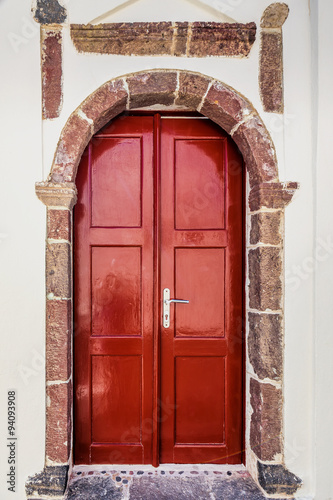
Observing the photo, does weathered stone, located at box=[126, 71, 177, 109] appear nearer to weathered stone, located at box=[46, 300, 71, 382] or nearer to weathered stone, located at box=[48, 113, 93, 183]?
weathered stone, located at box=[48, 113, 93, 183]

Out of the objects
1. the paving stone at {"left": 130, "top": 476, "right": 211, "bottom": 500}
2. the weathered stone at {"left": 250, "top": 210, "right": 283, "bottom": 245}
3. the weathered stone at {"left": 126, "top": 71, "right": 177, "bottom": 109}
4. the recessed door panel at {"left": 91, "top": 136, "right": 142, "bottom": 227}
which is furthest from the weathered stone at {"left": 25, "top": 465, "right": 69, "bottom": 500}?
the weathered stone at {"left": 126, "top": 71, "right": 177, "bottom": 109}

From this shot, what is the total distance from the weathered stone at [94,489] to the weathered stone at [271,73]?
2668 mm

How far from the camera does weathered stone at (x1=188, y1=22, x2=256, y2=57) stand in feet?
7.00

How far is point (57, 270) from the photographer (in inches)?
84.2

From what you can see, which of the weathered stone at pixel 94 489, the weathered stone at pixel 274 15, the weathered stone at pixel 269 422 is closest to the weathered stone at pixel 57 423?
the weathered stone at pixel 94 489

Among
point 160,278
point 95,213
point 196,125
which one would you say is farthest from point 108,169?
point 160,278

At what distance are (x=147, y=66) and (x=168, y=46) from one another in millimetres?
188

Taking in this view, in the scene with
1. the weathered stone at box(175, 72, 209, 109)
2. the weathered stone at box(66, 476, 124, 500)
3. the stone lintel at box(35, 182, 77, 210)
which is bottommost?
the weathered stone at box(66, 476, 124, 500)

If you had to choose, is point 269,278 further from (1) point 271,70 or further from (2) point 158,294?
(1) point 271,70

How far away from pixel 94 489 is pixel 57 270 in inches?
56.3

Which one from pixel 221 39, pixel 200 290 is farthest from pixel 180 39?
pixel 200 290

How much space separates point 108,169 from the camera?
7.86 feet

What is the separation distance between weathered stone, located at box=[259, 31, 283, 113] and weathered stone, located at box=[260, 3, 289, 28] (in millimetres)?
53

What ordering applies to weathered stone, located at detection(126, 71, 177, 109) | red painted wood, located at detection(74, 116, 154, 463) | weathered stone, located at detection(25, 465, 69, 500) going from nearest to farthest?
weathered stone, located at detection(25, 465, 69, 500) → weathered stone, located at detection(126, 71, 177, 109) → red painted wood, located at detection(74, 116, 154, 463)
